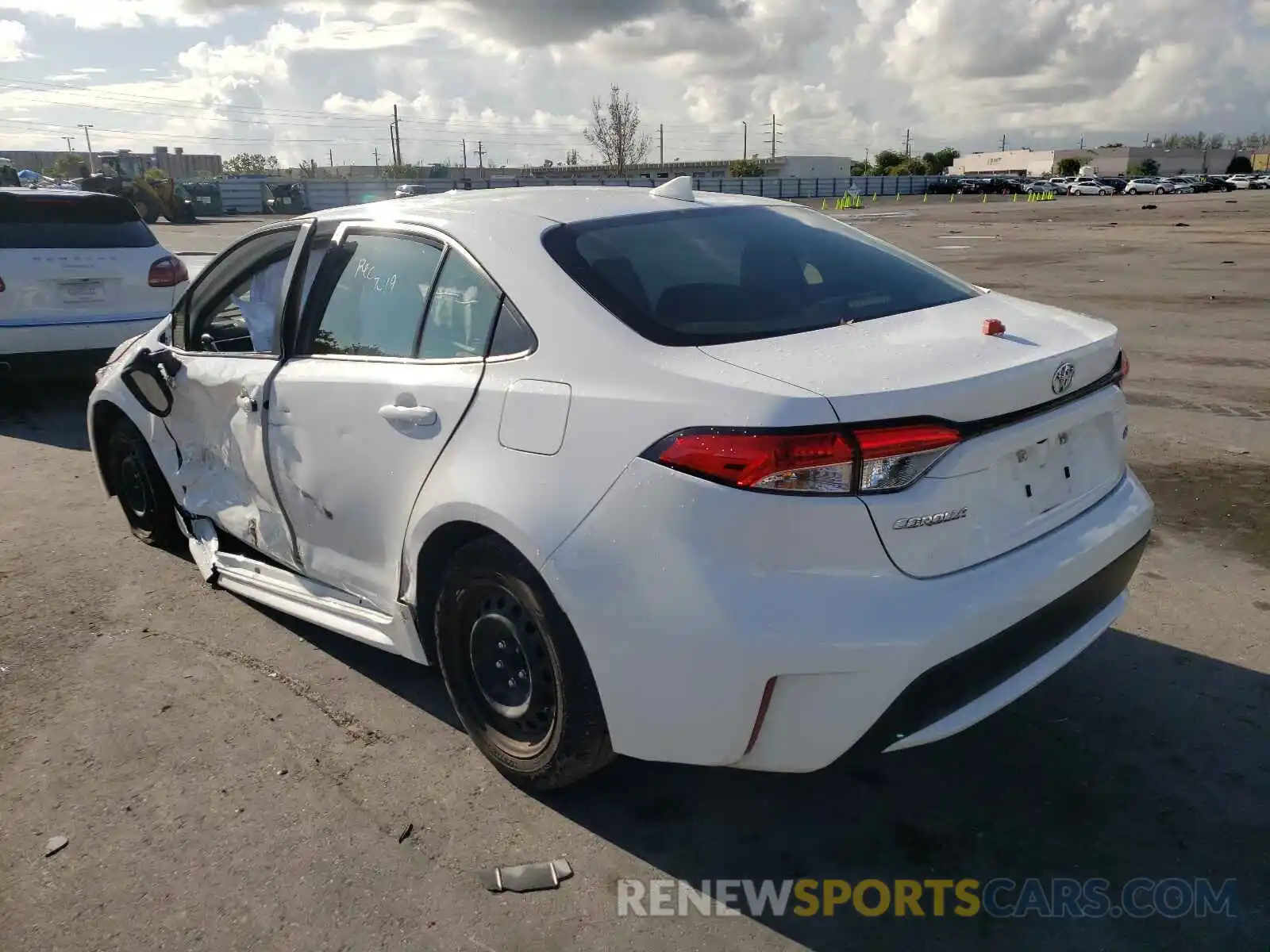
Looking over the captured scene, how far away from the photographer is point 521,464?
262cm

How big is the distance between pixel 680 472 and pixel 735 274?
0.98m

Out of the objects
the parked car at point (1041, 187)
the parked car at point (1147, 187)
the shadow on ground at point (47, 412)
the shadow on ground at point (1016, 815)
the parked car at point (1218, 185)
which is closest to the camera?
the shadow on ground at point (1016, 815)

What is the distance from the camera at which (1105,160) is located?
127 m

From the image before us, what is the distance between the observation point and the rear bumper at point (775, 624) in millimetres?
2221

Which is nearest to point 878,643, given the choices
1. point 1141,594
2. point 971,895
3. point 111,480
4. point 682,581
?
point 682,581

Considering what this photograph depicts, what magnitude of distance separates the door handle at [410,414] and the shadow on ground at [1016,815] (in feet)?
3.57

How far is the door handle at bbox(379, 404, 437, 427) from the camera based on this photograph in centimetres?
292

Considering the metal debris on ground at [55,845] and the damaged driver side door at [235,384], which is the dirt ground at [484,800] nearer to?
the metal debris on ground at [55,845]

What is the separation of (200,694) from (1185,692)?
346 cm

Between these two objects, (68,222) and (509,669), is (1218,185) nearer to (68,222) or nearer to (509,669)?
(68,222)

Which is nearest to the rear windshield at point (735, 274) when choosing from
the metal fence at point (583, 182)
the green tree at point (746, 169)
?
the metal fence at point (583, 182)

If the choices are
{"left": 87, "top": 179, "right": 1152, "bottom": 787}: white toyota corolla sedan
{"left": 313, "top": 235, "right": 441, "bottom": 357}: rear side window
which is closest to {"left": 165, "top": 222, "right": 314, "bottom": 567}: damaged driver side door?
{"left": 87, "top": 179, "right": 1152, "bottom": 787}: white toyota corolla sedan

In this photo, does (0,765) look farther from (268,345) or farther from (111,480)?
(111,480)

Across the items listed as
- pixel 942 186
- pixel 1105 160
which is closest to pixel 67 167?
pixel 942 186
